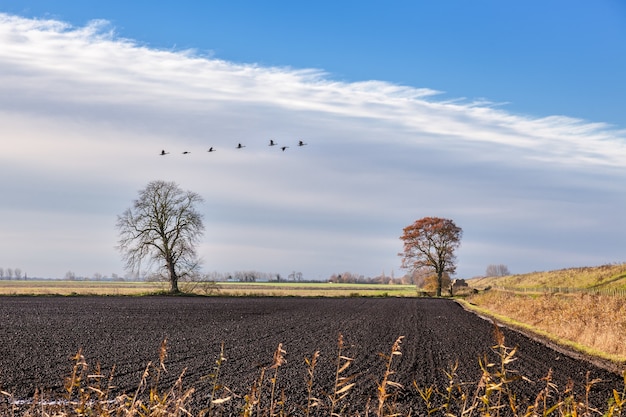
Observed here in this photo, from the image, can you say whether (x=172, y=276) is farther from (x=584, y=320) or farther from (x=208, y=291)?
(x=584, y=320)

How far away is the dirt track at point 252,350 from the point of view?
46.3 feet

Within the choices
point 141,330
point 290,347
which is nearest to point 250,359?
point 290,347

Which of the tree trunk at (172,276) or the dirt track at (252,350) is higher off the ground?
the tree trunk at (172,276)

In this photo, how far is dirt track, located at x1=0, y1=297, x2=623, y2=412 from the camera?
1412 cm

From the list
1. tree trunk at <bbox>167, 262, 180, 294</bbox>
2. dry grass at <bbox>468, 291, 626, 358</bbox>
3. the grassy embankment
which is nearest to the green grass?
tree trunk at <bbox>167, 262, 180, 294</bbox>

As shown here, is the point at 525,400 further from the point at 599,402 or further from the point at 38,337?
the point at 38,337

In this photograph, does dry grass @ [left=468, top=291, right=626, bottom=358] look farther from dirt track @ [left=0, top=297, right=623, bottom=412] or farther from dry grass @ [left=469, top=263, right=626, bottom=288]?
dry grass @ [left=469, top=263, right=626, bottom=288]

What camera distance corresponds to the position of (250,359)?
18.2m

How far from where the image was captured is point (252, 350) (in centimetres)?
2052

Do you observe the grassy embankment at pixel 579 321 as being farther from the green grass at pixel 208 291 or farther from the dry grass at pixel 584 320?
the green grass at pixel 208 291

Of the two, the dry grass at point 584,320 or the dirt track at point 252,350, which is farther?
the dry grass at point 584,320

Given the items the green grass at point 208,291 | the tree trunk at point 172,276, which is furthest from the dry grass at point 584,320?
the green grass at point 208,291

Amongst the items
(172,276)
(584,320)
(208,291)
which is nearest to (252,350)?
(584,320)

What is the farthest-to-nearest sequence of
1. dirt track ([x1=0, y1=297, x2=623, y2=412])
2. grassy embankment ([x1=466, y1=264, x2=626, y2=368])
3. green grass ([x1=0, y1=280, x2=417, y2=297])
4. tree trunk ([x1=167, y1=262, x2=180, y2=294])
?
green grass ([x1=0, y1=280, x2=417, y2=297]) → tree trunk ([x1=167, y1=262, x2=180, y2=294]) → grassy embankment ([x1=466, y1=264, x2=626, y2=368]) → dirt track ([x1=0, y1=297, x2=623, y2=412])
